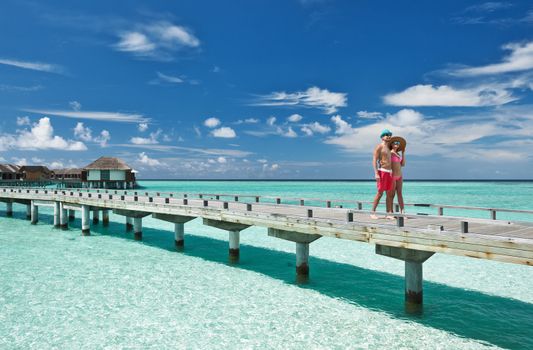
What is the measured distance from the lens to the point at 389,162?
1166 cm

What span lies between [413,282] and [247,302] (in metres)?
5.61

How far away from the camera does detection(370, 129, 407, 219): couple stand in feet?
38.0

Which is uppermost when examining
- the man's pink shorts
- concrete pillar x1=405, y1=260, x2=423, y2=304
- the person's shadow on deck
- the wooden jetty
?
the man's pink shorts

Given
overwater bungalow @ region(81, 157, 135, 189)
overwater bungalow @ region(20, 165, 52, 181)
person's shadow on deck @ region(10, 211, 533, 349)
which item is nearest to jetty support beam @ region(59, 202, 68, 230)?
person's shadow on deck @ region(10, 211, 533, 349)

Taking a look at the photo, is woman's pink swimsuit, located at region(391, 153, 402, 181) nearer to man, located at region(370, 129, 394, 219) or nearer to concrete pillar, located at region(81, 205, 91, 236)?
man, located at region(370, 129, 394, 219)

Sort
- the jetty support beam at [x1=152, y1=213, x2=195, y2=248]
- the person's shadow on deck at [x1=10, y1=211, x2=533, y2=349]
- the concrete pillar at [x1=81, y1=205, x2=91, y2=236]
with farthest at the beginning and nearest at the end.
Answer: the concrete pillar at [x1=81, y1=205, x2=91, y2=236]
the jetty support beam at [x1=152, y1=213, x2=195, y2=248]
the person's shadow on deck at [x1=10, y1=211, x2=533, y2=349]

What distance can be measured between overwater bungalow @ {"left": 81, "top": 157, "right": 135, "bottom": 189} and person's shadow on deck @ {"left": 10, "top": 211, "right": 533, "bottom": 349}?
68.7 meters

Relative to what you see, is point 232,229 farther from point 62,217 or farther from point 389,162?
point 62,217

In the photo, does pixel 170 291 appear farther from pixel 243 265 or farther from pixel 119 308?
pixel 243 265

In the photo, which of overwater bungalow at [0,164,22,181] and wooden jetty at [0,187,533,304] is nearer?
wooden jetty at [0,187,533,304]

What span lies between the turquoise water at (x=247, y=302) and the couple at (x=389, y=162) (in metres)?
4.08

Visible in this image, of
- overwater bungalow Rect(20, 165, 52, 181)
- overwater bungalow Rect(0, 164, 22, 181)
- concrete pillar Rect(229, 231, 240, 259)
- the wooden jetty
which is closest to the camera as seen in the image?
the wooden jetty

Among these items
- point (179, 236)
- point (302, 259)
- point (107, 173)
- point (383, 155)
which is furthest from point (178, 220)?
point (107, 173)

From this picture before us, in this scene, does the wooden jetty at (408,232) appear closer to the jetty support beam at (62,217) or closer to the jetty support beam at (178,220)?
the jetty support beam at (178,220)
